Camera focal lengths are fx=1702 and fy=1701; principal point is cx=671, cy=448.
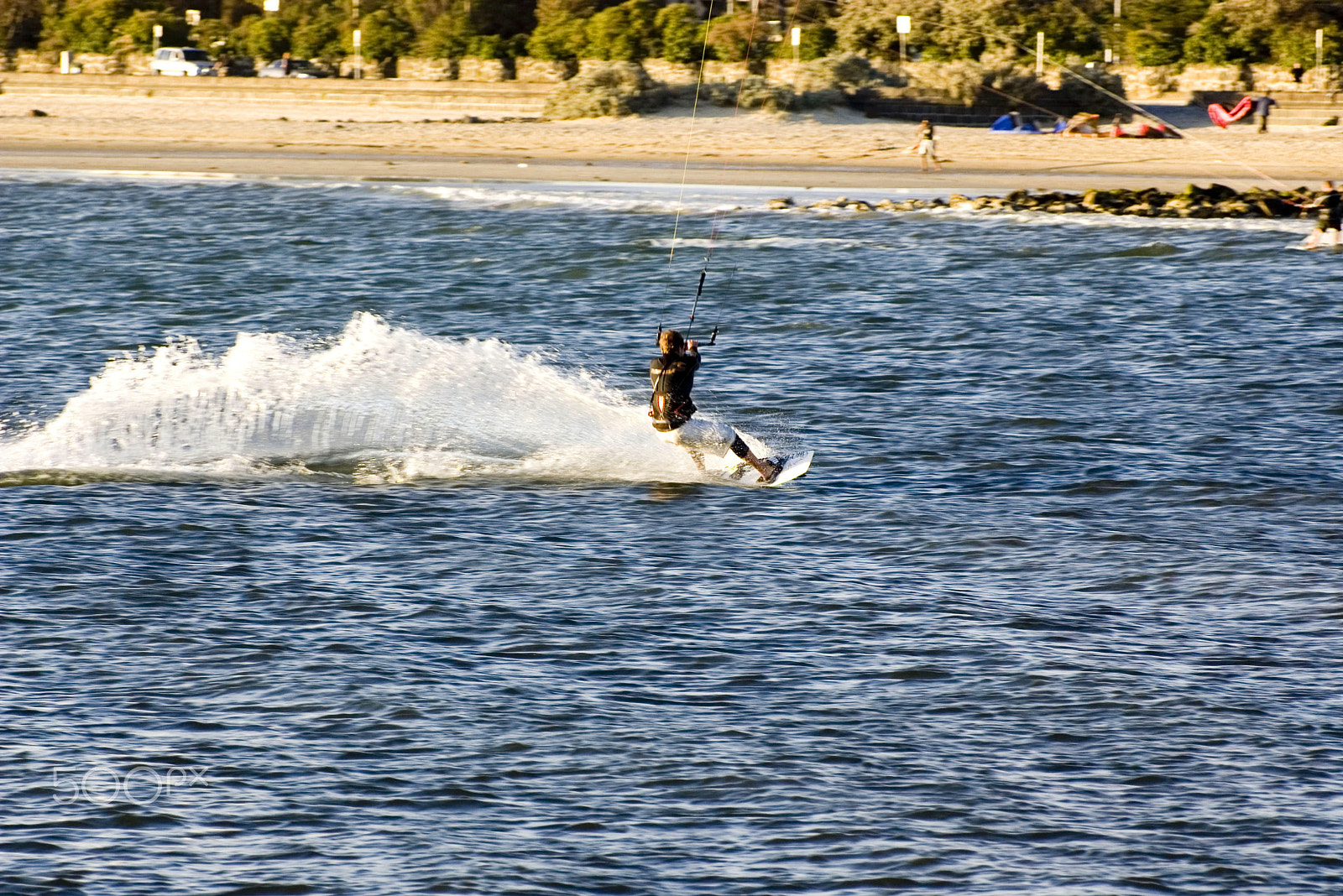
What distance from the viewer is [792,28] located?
2418 inches

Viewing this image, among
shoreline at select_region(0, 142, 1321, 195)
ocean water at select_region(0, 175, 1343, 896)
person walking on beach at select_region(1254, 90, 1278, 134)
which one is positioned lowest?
ocean water at select_region(0, 175, 1343, 896)

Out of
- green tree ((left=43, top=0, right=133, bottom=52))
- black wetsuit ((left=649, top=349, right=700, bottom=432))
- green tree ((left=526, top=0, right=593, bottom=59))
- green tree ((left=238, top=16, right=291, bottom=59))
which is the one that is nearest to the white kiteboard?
black wetsuit ((left=649, top=349, right=700, bottom=432))

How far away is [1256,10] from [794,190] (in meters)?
26.1

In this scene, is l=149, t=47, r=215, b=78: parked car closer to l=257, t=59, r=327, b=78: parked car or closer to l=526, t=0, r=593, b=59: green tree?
l=257, t=59, r=327, b=78: parked car

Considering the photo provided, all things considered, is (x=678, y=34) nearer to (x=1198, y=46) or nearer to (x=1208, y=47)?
(x=1198, y=46)

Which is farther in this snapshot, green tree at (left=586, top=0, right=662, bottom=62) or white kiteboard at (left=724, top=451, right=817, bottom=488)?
green tree at (left=586, top=0, right=662, bottom=62)

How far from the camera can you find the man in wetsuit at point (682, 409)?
50.7ft

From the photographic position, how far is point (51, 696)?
35.7ft

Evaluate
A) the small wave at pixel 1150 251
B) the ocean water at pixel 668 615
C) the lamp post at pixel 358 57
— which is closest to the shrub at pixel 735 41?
the lamp post at pixel 358 57

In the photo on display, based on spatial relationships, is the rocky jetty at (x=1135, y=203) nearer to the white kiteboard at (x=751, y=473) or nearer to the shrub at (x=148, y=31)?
the white kiteboard at (x=751, y=473)

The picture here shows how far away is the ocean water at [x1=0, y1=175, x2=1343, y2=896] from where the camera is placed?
9.10 m

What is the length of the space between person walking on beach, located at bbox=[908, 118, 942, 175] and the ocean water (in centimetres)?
1975

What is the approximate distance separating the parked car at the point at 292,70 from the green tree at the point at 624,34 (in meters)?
11.8

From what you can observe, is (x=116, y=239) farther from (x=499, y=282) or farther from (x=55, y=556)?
(x=55, y=556)
